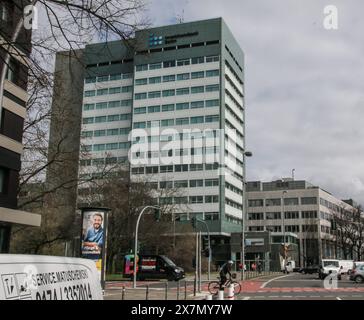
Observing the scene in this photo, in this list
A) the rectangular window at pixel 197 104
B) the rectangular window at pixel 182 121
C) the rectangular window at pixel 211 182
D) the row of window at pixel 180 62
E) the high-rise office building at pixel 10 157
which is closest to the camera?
the high-rise office building at pixel 10 157

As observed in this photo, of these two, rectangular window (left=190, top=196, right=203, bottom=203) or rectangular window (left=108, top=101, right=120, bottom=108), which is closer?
rectangular window (left=190, top=196, right=203, bottom=203)

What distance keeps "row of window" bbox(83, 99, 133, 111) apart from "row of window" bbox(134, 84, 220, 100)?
3.71 metres

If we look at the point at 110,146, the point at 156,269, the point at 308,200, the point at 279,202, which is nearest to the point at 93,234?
the point at 156,269

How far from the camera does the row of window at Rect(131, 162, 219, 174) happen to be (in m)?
101

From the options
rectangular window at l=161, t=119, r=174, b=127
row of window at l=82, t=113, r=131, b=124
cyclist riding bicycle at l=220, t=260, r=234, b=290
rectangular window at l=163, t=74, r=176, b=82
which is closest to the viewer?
cyclist riding bicycle at l=220, t=260, r=234, b=290

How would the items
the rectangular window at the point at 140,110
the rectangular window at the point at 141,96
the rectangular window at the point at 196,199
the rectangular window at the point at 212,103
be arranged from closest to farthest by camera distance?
the rectangular window at the point at 196,199, the rectangular window at the point at 212,103, the rectangular window at the point at 140,110, the rectangular window at the point at 141,96

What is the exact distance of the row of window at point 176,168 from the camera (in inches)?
3962

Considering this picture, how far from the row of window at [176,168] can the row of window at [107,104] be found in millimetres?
15184

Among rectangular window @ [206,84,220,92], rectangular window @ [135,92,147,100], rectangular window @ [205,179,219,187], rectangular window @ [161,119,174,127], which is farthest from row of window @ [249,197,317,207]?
rectangular window @ [135,92,147,100]

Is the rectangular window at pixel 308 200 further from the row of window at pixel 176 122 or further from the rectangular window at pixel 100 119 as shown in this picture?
the rectangular window at pixel 100 119

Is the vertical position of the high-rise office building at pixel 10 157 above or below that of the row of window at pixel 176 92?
below

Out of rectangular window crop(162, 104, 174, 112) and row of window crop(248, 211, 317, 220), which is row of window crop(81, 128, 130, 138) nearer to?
rectangular window crop(162, 104, 174, 112)

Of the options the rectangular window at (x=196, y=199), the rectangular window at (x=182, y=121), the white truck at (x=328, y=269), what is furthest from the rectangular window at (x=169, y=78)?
the white truck at (x=328, y=269)

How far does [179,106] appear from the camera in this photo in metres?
107
